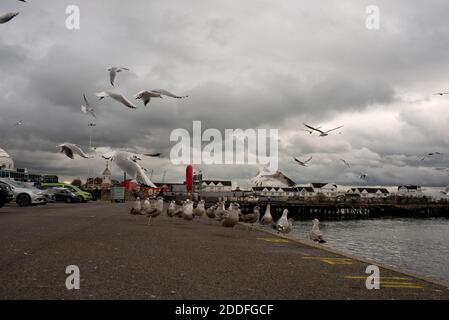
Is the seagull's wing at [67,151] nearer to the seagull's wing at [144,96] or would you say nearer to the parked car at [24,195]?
the seagull's wing at [144,96]

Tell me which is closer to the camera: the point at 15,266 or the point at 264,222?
the point at 15,266

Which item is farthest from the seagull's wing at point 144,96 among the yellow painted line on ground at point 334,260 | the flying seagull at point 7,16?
the yellow painted line on ground at point 334,260

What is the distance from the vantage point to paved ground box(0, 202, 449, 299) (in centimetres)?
696

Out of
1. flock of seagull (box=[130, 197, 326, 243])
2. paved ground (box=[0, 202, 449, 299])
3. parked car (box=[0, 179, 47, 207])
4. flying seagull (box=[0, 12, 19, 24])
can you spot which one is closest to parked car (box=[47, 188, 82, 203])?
parked car (box=[0, 179, 47, 207])

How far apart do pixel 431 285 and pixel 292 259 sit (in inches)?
136

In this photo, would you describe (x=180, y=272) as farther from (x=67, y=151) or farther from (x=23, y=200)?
(x=23, y=200)

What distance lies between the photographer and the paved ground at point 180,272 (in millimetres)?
6965

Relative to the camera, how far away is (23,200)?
33.0 metres

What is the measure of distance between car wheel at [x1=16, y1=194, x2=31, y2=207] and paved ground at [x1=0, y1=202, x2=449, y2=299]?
20.8m

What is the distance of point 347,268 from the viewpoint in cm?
1053
